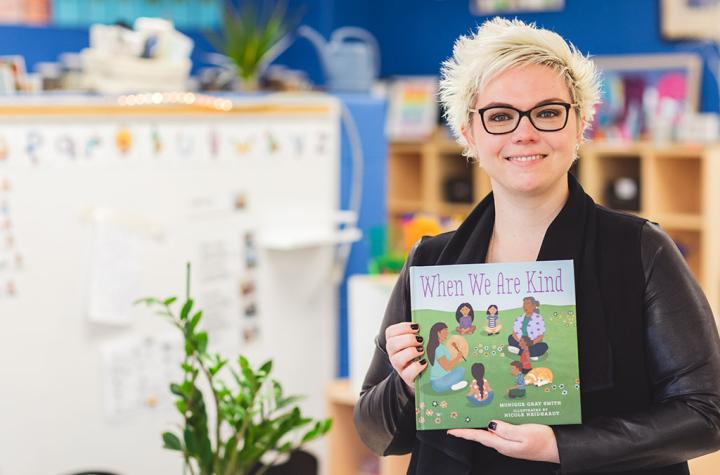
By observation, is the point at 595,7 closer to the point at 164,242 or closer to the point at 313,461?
the point at 164,242

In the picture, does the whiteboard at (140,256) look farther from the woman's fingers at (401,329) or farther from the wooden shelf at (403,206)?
the wooden shelf at (403,206)

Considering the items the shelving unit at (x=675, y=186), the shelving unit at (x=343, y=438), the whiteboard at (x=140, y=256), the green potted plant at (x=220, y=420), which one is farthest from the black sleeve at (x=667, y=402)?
the shelving unit at (x=675, y=186)

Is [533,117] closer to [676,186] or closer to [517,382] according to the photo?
[517,382]

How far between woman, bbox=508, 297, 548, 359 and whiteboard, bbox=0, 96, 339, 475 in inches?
76.4

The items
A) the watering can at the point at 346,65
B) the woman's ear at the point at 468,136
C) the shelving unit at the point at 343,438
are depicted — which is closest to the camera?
the woman's ear at the point at 468,136

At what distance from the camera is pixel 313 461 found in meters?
2.72

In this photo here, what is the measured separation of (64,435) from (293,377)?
874 mm

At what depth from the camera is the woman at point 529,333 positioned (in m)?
1.24

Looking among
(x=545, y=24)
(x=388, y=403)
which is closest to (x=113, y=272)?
(x=388, y=403)

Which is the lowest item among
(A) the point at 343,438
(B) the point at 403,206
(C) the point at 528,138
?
(A) the point at 343,438

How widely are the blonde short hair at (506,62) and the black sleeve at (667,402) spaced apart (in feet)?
0.75

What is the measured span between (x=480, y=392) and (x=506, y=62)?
387 millimetres

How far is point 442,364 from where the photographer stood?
125cm

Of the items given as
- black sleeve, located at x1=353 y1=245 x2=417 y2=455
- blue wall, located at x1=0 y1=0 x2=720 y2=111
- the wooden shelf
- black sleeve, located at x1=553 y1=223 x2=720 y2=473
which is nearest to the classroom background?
black sleeve, located at x1=353 y1=245 x2=417 y2=455
